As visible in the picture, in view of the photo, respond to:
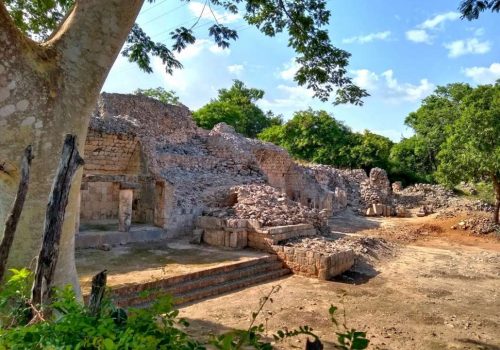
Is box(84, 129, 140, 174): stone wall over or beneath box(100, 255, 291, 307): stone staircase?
over

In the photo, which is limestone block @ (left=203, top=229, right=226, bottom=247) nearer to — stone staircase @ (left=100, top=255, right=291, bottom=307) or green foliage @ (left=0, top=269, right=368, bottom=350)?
stone staircase @ (left=100, top=255, right=291, bottom=307)

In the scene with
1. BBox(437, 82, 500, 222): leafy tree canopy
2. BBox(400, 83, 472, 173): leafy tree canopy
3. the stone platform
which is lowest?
the stone platform

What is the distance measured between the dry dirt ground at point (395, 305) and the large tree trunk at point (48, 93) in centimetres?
225

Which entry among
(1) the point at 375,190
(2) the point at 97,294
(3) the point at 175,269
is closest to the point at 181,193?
(3) the point at 175,269

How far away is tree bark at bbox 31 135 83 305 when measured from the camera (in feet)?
7.83

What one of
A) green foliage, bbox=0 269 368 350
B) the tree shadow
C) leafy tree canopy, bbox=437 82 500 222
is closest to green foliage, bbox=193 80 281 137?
leafy tree canopy, bbox=437 82 500 222

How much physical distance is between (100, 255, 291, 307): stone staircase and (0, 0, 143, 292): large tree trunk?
2870 millimetres

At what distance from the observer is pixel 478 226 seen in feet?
52.6

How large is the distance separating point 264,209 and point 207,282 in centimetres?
356

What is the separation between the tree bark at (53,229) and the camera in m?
2.39

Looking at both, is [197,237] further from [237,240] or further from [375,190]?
[375,190]

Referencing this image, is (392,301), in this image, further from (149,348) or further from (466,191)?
(466,191)

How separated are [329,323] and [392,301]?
72.8 inches

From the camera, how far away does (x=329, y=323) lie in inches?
232
